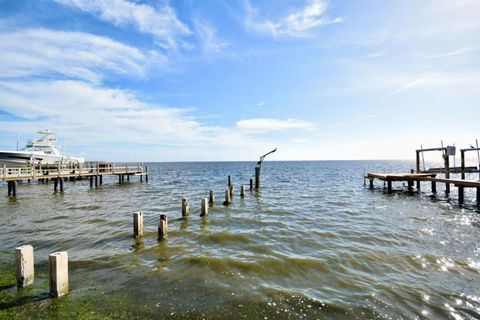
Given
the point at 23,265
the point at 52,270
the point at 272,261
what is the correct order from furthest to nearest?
the point at 272,261 < the point at 23,265 < the point at 52,270

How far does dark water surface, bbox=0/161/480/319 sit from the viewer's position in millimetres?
6016

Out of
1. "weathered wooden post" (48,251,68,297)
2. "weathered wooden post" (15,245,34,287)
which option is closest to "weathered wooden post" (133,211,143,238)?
"weathered wooden post" (15,245,34,287)

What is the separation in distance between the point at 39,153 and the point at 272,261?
5061 cm

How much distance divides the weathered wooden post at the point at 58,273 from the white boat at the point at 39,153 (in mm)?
46854

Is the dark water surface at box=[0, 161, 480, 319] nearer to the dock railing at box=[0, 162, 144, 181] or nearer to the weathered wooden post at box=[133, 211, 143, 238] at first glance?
the weathered wooden post at box=[133, 211, 143, 238]

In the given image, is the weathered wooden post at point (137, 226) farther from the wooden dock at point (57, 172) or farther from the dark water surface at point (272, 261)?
the wooden dock at point (57, 172)

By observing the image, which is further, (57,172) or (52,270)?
(57,172)

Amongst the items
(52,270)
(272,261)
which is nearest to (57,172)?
(52,270)

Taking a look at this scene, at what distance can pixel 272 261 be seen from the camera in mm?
8672

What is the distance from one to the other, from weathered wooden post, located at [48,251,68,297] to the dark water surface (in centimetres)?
33

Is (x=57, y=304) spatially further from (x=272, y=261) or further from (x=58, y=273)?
(x=272, y=261)

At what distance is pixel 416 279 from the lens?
7348mm

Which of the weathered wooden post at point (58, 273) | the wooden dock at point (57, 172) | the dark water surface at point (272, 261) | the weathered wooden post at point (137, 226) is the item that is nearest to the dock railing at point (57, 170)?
the wooden dock at point (57, 172)

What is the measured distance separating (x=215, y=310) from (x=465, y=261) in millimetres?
8241
